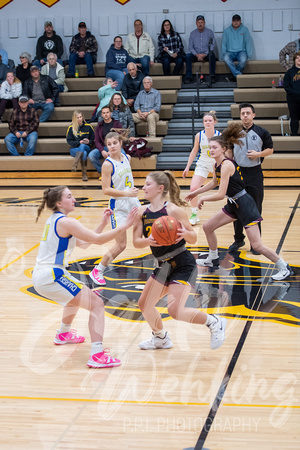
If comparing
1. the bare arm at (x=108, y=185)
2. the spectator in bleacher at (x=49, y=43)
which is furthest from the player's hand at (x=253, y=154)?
the spectator in bleacher at (x=49, y=43)

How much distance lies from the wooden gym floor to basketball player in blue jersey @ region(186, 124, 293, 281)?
320mm

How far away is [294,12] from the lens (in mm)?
15570

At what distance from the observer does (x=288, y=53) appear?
14.5 m

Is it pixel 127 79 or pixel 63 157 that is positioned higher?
pixel 127 79

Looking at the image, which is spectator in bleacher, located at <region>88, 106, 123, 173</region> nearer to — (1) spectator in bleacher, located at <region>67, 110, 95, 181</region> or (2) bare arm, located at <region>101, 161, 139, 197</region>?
(1) spectator in bleacher, located at <region>67, 110, 95, 181</region>

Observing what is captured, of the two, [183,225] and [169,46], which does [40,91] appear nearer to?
[169,46]

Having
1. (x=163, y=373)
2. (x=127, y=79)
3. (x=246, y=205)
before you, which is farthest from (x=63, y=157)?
(x=163, y=373)

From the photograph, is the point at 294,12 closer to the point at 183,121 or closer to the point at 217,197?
the point at 183,121

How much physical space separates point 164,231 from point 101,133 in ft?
26.6

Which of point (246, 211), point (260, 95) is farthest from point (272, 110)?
point (246, 211)

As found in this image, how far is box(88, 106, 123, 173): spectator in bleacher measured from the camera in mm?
11923

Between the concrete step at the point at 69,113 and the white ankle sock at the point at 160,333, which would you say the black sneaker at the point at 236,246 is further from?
Result: the concrete step at the point at 69,113

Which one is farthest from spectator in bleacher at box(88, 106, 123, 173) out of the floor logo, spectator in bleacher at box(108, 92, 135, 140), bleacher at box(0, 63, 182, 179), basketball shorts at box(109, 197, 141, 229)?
basketball shorts at box(109, 197, 141, 229)

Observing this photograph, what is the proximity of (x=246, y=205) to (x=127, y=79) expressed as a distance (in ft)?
27.6
